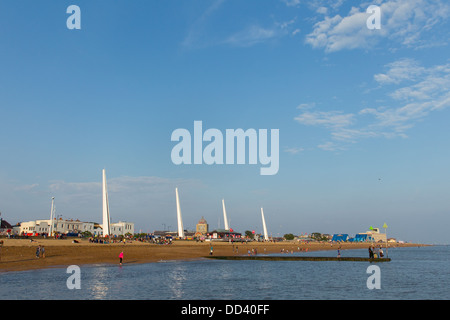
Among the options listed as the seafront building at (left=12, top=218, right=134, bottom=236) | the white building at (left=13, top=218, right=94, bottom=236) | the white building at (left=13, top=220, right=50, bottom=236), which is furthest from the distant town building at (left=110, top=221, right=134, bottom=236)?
the white building at (left=13, top=220, right=50, bottom=236)

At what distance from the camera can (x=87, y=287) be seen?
26.4m

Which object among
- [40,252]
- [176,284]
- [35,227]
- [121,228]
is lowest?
[121,228]

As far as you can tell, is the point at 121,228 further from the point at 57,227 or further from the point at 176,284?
the point at 176,284

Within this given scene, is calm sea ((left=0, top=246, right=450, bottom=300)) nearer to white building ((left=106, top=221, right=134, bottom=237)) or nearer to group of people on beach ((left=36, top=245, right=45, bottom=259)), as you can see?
group of people on beach ((left=36, top=245, right=45, bottom=259))

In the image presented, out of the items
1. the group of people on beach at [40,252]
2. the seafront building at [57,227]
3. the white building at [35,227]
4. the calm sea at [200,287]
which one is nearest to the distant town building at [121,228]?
the seafront building at [57,227]

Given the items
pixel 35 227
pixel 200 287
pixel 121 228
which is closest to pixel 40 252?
pixel 200 287

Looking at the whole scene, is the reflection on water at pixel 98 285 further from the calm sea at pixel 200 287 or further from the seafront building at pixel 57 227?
the seafront building at pixel 57 227

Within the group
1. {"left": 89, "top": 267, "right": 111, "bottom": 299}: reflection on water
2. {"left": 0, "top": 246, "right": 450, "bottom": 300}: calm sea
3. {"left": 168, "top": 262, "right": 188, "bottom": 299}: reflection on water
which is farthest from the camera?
{"left": 168, "top": 262, "right": 188, "bottom": 299}: reflection on water

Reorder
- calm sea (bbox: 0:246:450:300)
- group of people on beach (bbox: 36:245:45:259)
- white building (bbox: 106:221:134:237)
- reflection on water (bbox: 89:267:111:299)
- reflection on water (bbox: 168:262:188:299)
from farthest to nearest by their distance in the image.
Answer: white building (bbox: 106:221:134:237) → group of people on beach (bbox: 36:245:45:259) → reflection on water (bbox: 168:262:188:299) → calm sea (bbox: 0:246:450:300) → reflection on water (bbox: 89:267:111:299)

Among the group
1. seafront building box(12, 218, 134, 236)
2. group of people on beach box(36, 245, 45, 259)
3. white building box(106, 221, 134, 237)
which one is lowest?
white building box(106, 221, 134, 237)
